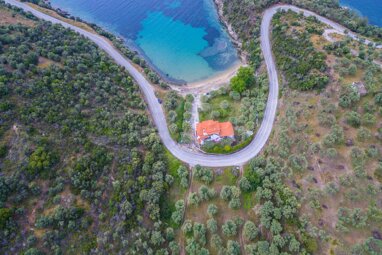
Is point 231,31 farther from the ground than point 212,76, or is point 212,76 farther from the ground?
point 231,31

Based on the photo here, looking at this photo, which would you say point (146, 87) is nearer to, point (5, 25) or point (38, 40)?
point (38, 40)

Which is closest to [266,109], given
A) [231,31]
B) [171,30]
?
[231,31]

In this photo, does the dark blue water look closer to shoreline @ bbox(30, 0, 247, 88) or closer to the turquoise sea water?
shoreline @ bbox(30, 0, 247, 88)

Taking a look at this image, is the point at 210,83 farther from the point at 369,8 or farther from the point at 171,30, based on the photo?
the point at 369,8

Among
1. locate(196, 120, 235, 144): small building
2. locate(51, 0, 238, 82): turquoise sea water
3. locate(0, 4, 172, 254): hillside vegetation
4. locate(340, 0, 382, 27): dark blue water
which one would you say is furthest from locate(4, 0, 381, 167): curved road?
locate(340, 0, 382, 27): dark blue water

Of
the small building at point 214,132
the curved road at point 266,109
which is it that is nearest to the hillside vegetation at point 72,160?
the curved road at point 266,109

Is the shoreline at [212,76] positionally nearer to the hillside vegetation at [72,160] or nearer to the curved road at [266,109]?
the curved road at [266,109]

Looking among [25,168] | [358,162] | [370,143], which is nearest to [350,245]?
[358,162]
